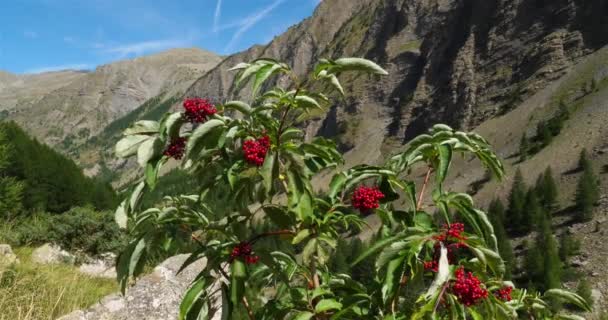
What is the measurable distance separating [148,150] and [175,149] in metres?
0.20

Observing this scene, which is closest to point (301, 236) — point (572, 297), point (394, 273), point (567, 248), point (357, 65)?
point (394, 273)

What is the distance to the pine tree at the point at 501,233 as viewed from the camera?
86.5m

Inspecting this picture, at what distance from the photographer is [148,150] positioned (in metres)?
2.98

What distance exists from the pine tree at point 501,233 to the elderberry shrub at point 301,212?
81357mm

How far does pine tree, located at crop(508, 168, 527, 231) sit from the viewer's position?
9969 centimetres

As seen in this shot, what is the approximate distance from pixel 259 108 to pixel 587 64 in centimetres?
13897

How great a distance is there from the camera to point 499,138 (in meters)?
126

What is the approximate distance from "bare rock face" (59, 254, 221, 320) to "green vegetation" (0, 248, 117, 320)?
0.63 metres

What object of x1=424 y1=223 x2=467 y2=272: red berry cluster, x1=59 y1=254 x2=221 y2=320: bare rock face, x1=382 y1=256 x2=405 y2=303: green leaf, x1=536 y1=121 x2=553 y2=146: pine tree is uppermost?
x1=424 y1=223 x2=467 y2=272: red berry cluster

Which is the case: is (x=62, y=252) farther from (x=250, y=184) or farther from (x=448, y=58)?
(x=448, y=58)

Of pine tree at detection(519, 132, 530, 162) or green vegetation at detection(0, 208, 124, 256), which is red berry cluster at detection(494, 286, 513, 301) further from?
pine tree at detection(519, 132, 530, 162)

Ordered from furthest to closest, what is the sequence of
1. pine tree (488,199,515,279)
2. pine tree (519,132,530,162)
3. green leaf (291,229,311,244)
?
1. pine tree (519,132,530,162)
2. pine tree (488,199,515,279)
3. green leaf (291,229,311,244)

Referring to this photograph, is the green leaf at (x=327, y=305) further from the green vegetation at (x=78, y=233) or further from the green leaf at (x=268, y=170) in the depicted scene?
the green vegetation at (x=78, y=233)

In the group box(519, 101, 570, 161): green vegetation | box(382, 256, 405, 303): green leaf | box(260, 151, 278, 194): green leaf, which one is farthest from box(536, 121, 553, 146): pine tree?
box(260, 151, 278, 194): green leaf
